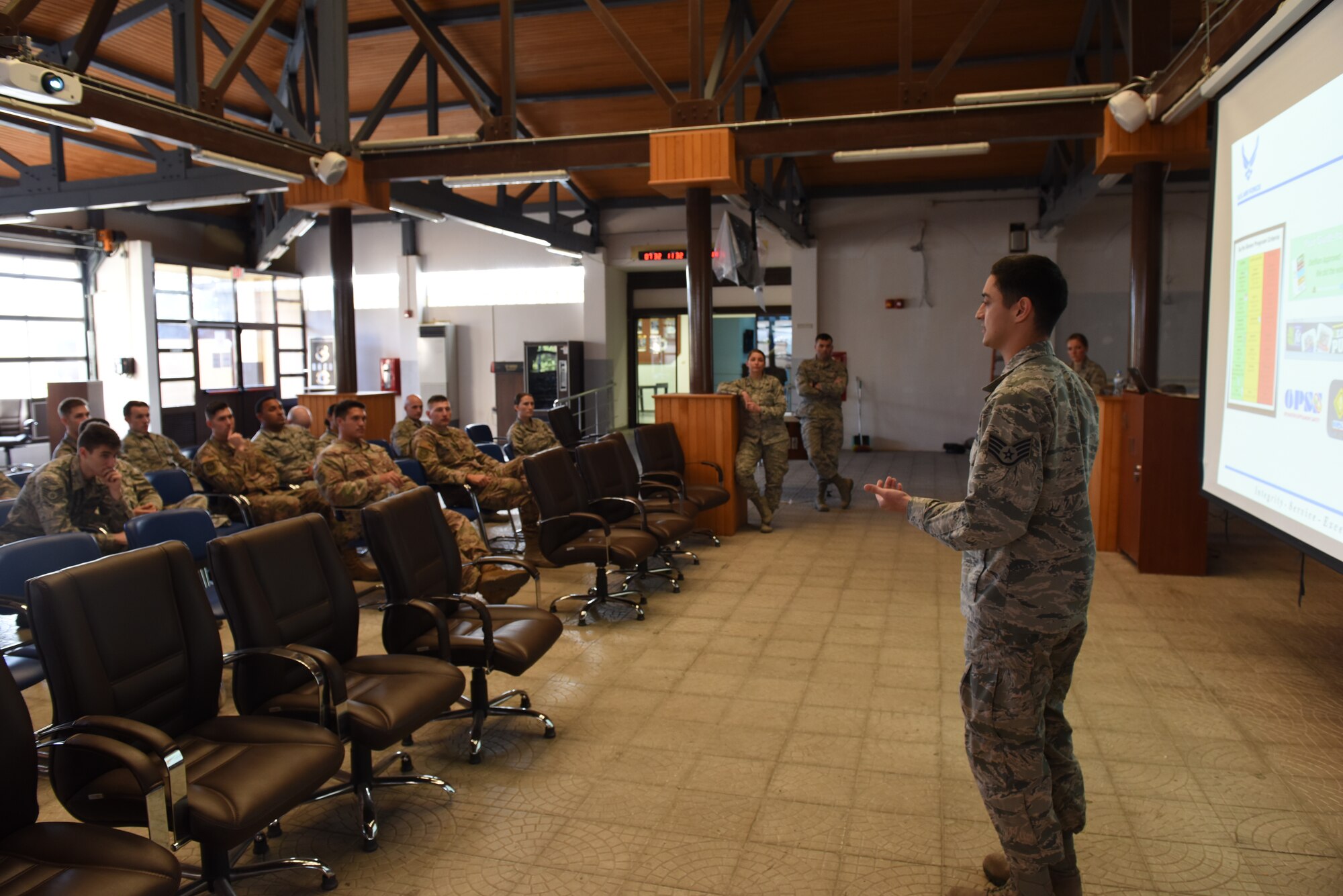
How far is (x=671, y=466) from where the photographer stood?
7047 mm

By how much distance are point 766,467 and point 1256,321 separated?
193 inches

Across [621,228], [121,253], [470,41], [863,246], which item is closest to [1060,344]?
[863,246]

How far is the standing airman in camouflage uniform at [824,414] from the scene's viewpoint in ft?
27.7

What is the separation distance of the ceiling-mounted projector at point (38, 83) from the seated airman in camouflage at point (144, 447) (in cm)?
221

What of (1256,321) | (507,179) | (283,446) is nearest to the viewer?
(1256,321)

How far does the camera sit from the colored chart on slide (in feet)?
9.58

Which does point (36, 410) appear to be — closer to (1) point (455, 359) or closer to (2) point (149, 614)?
(1) point (455, 359)

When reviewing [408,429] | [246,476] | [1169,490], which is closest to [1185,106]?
[1169,490]

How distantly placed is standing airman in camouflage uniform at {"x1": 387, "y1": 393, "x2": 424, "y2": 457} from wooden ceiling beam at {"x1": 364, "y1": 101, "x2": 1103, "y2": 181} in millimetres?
2101

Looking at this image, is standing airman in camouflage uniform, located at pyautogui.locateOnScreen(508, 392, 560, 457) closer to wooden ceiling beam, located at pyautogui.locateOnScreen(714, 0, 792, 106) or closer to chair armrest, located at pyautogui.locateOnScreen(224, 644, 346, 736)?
wooden ceiling beam, located at pyautogui.locateOnScreen(714, 0, 792, 106)

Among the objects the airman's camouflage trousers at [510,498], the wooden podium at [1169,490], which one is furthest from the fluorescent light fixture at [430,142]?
the wooden podium at [1169,490]

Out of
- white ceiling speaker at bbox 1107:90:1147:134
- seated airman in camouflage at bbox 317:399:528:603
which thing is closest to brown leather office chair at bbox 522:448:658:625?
seated airman in camouflage at bbox 317:399:528:603

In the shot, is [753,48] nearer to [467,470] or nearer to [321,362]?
[467,470]

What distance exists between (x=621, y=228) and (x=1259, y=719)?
12809 millimetres
